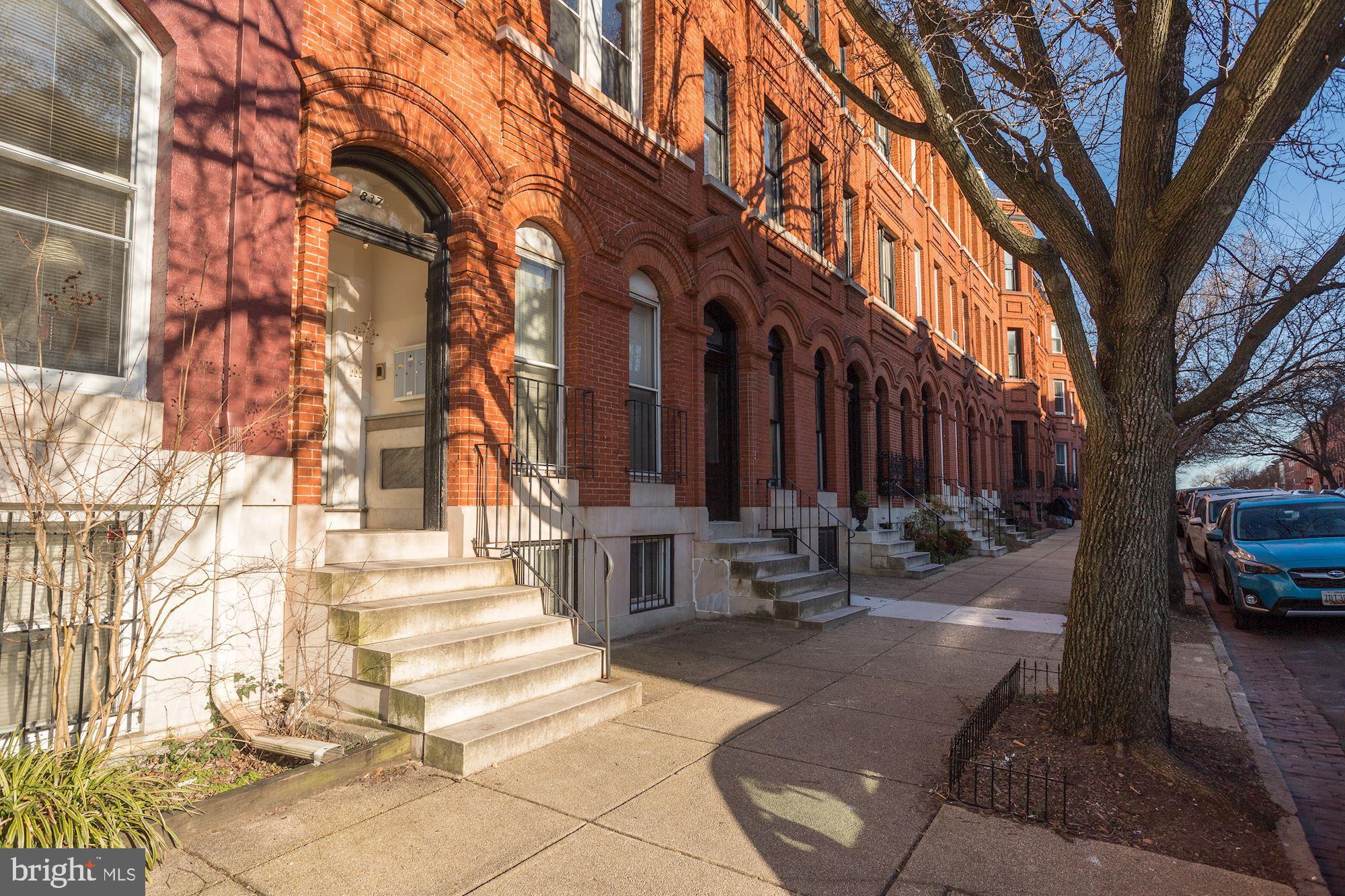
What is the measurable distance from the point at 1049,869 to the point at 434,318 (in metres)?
6.23

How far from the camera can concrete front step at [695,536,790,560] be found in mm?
9859

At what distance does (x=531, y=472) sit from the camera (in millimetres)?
7699

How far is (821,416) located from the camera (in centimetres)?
1449

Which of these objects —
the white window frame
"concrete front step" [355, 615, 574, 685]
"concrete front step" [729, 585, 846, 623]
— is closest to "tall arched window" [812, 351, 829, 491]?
"concrete front step" [729, 585, 846, 623]

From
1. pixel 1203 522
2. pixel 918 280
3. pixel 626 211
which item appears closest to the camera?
pixel 626 211

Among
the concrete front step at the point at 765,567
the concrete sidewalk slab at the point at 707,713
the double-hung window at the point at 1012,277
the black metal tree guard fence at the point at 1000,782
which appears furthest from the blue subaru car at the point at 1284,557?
the double-hung window at the point at 1012,277

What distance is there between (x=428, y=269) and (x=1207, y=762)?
7.20 metres

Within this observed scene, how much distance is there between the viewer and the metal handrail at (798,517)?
11789mm

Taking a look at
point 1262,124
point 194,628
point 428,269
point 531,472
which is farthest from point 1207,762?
point 428,269

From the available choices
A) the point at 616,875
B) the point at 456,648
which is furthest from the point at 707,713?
the point at 616,875

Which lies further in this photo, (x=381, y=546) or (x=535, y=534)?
(x=535, y=534)

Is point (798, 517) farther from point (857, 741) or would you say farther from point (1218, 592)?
point (857, 741)

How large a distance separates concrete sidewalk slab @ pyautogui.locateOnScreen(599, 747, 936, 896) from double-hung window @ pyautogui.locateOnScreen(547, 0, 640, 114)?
7.51 meters

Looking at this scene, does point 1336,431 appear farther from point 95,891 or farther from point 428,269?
point 95,891
